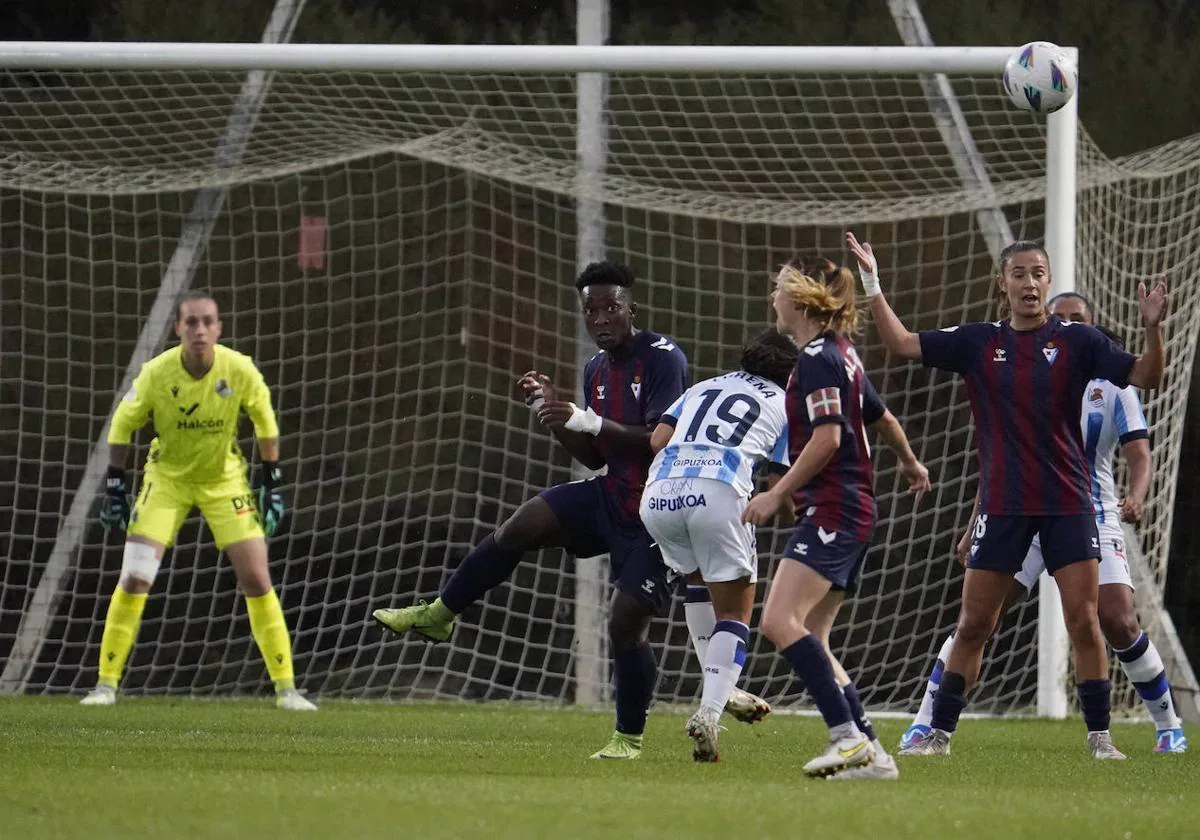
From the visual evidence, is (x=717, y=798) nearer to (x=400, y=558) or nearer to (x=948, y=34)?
(x=400, y=558)

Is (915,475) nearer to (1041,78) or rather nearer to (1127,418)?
(1127,418)

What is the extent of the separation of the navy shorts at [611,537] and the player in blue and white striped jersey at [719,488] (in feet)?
0.34

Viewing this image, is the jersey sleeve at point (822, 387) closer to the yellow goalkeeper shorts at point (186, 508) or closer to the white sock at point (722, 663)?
the white sock at point (722, 663)

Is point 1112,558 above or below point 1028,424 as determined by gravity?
below

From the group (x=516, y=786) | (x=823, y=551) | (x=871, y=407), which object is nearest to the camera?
(x=516, y=786)

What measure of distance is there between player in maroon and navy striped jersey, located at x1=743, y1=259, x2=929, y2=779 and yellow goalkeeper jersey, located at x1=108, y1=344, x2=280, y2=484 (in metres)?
3.91

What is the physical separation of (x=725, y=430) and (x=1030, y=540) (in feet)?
3.92

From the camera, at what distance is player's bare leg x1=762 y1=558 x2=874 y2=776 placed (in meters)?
5.83

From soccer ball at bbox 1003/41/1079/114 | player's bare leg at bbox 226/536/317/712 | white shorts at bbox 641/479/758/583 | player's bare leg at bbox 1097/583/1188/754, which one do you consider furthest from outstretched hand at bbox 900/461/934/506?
player's bare leg at bbox 226/536/317/712

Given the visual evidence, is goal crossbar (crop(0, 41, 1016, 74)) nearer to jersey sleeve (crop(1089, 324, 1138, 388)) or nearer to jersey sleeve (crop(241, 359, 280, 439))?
jersey sleeve (crop(241, 359, 280, 439))

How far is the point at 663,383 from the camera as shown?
23.1 ft

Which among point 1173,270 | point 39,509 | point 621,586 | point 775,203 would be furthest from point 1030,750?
point 39,509

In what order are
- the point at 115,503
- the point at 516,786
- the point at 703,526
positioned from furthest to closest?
A: the point at 115,503
the point at 703,526
the point at 516,786

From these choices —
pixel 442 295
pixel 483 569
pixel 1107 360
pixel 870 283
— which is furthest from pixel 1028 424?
pixel 442 295
